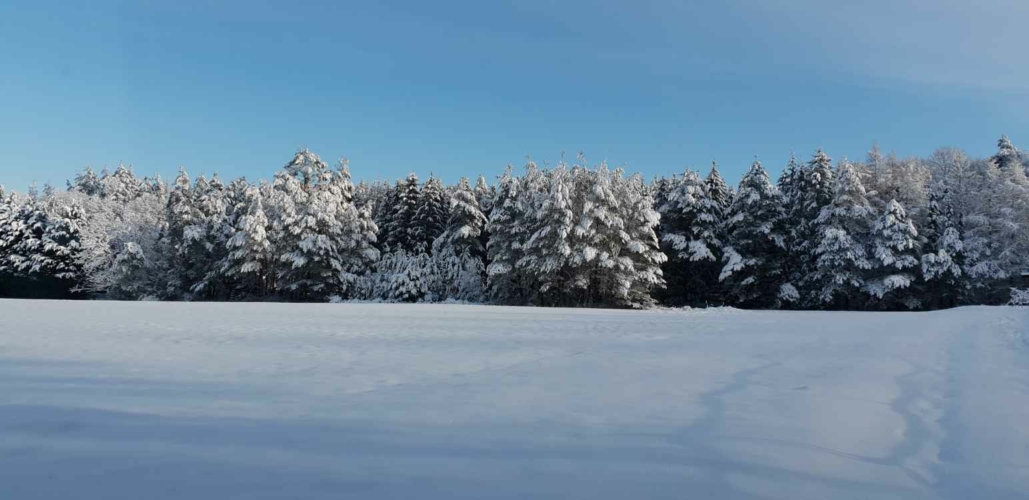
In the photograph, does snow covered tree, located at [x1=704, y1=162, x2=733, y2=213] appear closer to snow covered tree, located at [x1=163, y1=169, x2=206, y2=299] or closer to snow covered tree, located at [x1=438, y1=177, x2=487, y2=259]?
snow covered tree, located at [x1=438, y1=177, x2=487, y2=259]

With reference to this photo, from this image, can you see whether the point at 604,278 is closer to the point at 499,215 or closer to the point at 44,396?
the point at 499,215

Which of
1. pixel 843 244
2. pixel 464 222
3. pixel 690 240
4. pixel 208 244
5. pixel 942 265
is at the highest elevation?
pixel 464 222

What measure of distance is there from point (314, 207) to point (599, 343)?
91.9 ft

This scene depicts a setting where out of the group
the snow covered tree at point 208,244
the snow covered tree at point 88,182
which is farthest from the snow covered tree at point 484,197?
the snow covered tree at point 88,182

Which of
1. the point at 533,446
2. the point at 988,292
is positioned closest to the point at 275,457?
the point at 533,446

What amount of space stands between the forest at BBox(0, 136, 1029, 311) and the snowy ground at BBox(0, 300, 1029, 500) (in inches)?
810

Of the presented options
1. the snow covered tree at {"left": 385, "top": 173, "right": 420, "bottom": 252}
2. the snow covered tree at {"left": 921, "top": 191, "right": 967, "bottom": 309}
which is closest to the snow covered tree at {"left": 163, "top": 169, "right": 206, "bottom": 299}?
the snow covered tree at {"left": 385, "top": 173, "right": 420, "bottom": 252}

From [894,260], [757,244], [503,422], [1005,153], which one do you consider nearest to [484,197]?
[757,244]

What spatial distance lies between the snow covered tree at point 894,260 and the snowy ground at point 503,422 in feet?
79.4

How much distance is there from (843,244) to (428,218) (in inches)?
972

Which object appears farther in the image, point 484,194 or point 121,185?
point 121,185

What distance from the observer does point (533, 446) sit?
339 centimetres

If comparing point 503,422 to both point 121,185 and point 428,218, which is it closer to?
point 428,218

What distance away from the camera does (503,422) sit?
12.8 ft
